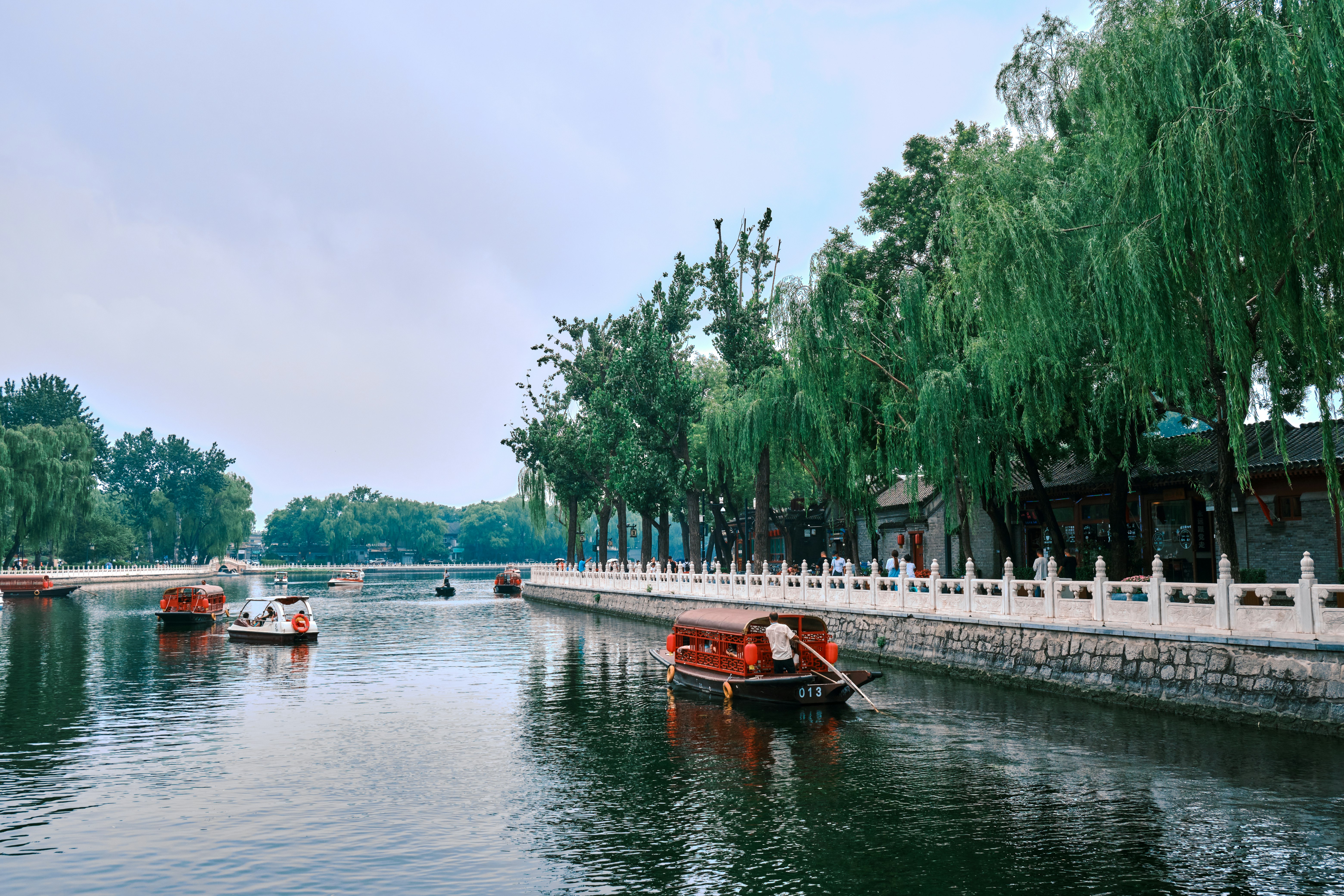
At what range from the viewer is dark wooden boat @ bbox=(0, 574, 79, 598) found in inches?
2452

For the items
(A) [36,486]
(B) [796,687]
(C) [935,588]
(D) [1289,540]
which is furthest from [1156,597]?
(A) [36,486]

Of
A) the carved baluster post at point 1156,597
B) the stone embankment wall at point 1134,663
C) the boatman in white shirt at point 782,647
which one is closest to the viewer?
the stone embankment wall at point 1134,663

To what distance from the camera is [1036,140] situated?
23188mm

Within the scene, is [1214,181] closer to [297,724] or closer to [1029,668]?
[1029,668]

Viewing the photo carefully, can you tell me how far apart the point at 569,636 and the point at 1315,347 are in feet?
87.4

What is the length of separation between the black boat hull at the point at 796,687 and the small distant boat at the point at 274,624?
1950 centimetres

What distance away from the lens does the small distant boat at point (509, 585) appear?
71.8m

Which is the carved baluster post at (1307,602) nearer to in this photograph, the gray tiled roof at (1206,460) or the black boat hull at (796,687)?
the gray tiled roof at (1206,460)

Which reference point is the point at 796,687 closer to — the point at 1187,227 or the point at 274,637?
the point at 1187,227

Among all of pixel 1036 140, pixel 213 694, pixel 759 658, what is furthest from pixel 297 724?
pixel 1036 140

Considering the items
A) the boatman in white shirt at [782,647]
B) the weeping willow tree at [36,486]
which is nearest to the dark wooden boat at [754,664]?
the boatman in white shirt at [782,647]

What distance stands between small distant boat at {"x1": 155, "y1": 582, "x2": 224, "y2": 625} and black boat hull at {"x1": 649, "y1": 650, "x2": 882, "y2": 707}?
92.8 ft

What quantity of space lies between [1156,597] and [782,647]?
648cm

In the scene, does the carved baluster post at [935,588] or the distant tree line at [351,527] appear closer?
the carved baluster post at [935,588]
